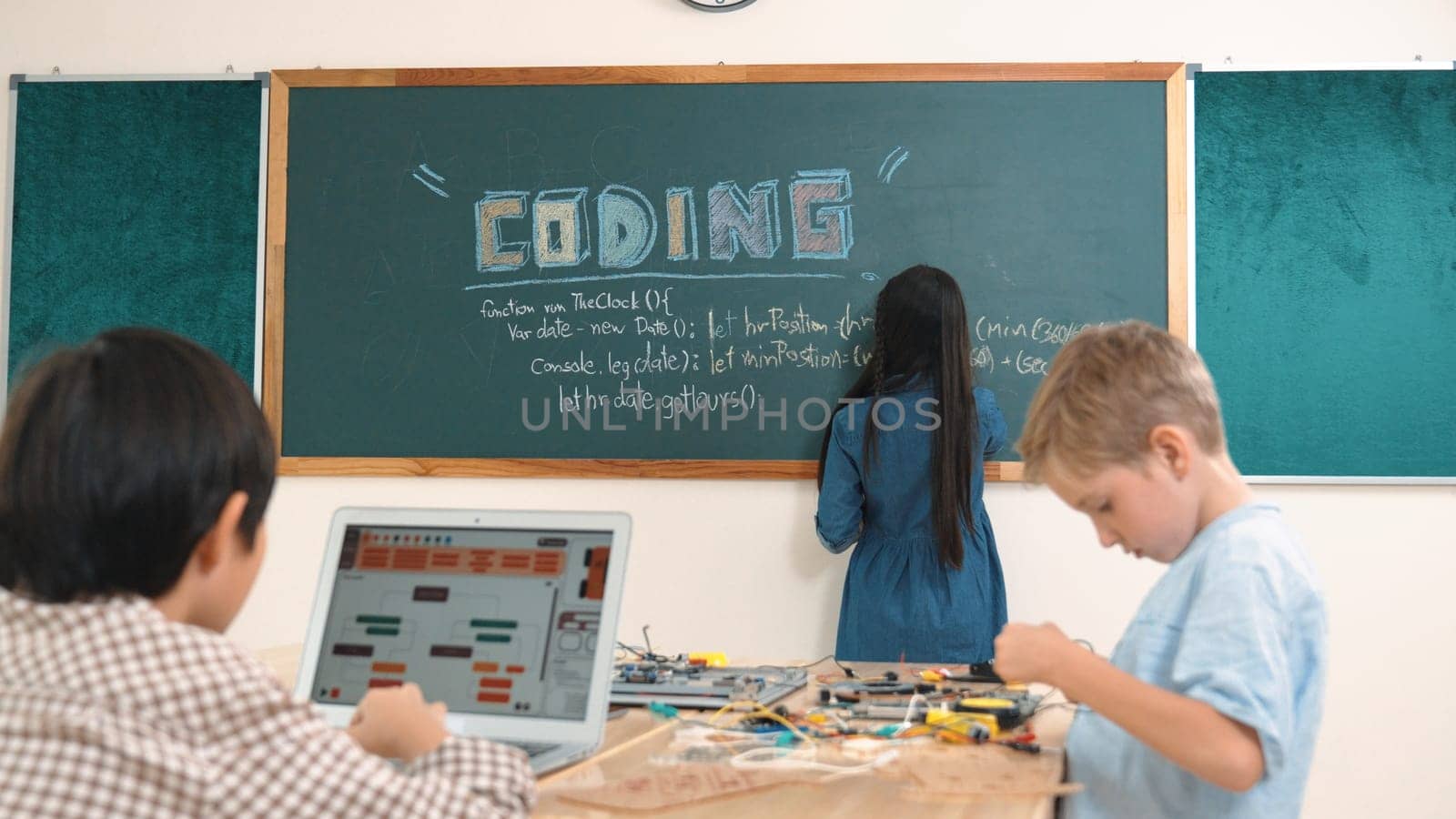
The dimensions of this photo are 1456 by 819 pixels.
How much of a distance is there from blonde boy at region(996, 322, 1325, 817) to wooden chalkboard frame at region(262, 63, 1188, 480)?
1.80m

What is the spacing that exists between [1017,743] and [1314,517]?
208 centimetres

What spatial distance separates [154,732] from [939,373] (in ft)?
7.14

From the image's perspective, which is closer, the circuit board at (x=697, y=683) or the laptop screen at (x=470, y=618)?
the laptop screen at (x=470, y=618)

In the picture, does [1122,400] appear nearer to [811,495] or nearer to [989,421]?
[989,421]

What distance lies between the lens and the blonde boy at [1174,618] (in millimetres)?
1159

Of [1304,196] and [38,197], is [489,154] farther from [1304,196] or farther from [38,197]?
[1304,196]

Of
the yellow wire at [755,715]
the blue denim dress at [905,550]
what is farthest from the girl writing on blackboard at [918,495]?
the yellow wire at [755,715]

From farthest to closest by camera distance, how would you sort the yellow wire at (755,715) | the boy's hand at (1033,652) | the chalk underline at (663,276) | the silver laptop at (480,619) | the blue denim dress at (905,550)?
the chalk underline at (663,276) → the blue denim dress at (905,550) → the yellow wire at (755,715) → the silver laptop at (480,619) → the boy's hand at (1033,652)

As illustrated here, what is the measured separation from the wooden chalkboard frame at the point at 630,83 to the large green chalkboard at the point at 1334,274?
8 cm

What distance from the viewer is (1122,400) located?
1.32 metres

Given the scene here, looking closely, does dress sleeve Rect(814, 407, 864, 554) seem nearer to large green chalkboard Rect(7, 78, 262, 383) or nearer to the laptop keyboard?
the laptop keyboard

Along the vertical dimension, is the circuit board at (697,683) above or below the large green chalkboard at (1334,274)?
below

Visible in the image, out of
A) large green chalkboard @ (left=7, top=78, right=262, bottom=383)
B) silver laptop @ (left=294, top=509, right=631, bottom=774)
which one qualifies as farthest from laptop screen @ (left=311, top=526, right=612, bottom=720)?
large green chalkboard @ (left=7, top=78, right=262, bottom=383)

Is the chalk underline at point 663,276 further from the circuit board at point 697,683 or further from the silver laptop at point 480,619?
the silver laptop at point 480,619
